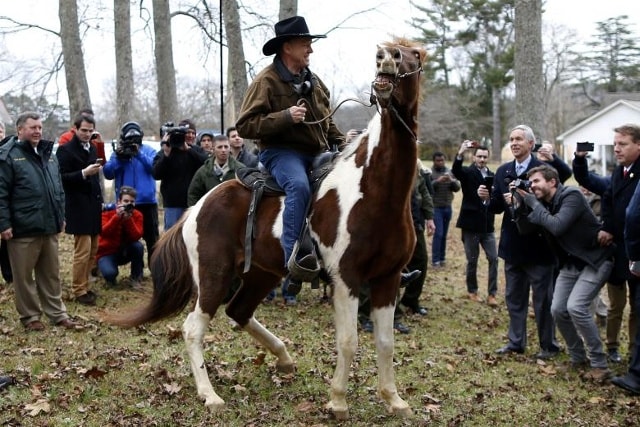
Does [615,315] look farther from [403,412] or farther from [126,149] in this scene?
[126,149]

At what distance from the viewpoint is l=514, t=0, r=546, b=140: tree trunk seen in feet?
35.3

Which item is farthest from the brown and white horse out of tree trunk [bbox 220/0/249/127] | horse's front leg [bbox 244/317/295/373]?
tree trunk [bbox 220/0/249/127]

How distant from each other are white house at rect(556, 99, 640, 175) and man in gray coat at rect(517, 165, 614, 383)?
105ft

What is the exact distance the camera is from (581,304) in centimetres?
684

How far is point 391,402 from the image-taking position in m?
5.43

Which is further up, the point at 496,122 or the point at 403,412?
the point at 496,122

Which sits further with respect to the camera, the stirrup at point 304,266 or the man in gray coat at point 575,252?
the man in gray coat at point 575,252

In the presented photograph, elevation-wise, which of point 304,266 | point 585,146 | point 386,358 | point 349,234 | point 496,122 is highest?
point 496,122

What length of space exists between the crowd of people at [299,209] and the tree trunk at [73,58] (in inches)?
308

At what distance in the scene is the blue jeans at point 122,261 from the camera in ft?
32.6

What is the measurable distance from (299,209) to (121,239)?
554 cm

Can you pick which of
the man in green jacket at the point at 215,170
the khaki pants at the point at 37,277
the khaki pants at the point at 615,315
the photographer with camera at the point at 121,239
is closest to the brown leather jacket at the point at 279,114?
the khaki pants at the point at 37,277

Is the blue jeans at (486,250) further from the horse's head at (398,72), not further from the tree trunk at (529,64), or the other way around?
the horse's head at (398,72)

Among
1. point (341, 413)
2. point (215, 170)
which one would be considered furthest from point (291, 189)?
point (215, 170)
